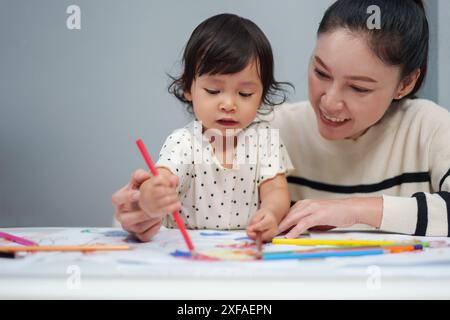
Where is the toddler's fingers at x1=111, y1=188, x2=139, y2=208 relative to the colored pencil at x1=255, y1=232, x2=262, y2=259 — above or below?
above

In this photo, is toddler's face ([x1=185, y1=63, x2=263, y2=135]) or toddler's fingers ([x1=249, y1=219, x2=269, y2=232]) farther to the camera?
toddler's face ([x1=185, y1=63, x2=263, y2=135])

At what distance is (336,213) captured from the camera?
71 centimetres

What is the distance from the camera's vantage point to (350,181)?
93 centimetres

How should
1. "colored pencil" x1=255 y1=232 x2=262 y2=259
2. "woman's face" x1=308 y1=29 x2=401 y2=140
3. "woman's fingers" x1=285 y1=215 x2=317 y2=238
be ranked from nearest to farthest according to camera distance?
"colored pencil" x1=255 y1=232 x2=262 y2=259
"woman's fingers" x1=285 y1=215 x2=317 y2=238
"woman's face" x1=308 y1=29 x2=401 y2=140

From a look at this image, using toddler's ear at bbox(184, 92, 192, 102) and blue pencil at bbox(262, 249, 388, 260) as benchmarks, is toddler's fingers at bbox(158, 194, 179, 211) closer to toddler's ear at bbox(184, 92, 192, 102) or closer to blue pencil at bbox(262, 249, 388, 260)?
blue pencil at bbox(262, 249, 388, 260)

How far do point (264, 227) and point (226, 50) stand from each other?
10.4 inches

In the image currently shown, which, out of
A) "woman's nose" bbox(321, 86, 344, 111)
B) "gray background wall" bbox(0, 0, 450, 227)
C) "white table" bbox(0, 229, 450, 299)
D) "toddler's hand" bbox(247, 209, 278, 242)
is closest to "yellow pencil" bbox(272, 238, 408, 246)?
"toddler's hand" bbox(247, 209, 278, 242)

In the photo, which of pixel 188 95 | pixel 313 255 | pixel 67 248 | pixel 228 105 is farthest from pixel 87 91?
pixel 313 255

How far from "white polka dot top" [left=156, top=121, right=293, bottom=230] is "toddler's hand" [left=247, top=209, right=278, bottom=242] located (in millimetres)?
168

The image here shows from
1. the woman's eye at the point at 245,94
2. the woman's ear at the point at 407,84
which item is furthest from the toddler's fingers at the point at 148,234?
the woman's ear at the point at 407,84

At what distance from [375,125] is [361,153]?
6cm

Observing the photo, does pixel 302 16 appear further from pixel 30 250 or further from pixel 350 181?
pixel 30 250

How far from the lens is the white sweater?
89 cm
